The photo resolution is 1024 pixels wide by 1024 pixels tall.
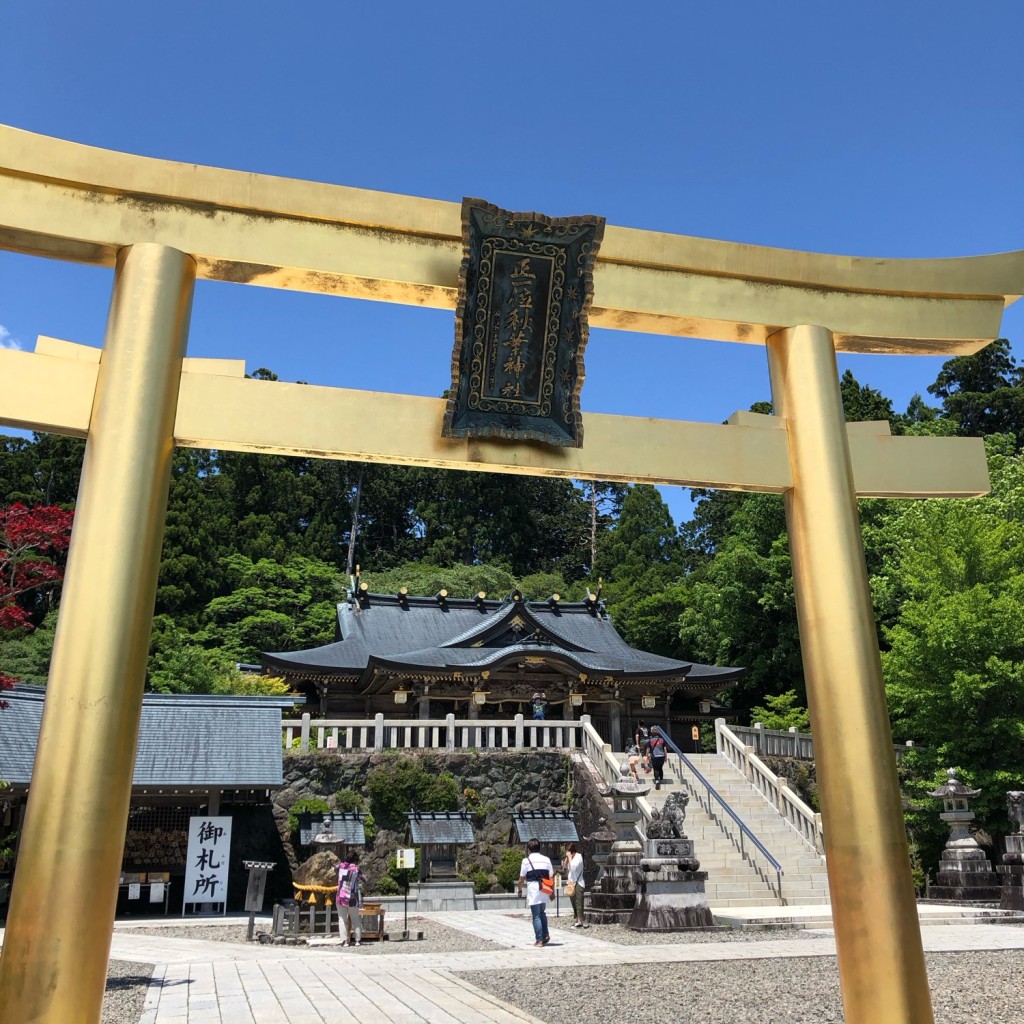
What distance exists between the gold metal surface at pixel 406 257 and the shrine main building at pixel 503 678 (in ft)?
58.6

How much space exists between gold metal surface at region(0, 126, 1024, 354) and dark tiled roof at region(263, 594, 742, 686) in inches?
703

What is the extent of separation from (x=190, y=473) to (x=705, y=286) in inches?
1690

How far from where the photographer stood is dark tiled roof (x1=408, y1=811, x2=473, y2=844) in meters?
17.2

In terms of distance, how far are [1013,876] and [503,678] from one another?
1235 centimetres

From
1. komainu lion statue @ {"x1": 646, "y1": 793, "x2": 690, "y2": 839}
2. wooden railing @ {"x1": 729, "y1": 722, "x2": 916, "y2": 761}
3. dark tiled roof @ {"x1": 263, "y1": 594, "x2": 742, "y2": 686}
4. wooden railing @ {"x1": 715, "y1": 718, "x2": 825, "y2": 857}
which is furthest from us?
dark tiled roof @ {"x1": 263, "y1": 594, "x2": 742, "y2": 686}

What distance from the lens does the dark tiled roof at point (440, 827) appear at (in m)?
17.2

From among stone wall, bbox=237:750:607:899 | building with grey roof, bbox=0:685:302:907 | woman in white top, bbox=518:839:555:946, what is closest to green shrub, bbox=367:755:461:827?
stone wall, bbox=237:750:607:899

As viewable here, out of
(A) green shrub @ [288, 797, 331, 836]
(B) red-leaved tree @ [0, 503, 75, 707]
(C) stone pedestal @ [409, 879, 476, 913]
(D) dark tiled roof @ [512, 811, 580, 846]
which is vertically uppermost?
(B) red-leaved tree @ [0, 503, 75, 707]

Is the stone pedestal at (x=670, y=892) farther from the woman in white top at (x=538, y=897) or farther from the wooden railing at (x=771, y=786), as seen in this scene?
the wooden railing at (x=771, y=786)

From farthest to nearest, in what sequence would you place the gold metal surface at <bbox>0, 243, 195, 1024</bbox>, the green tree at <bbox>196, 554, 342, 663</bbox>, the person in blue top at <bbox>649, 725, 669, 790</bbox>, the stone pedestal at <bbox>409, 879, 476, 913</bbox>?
the green tree at <bbox>196, 554, 342, 663</bbox> < the person in blue top at <bbox>649, 725, 669, 790</bbox> < the stone pedestal at <bbox>409, 879, 476, 913</bbox> < the gold metal surface at <bbox>0, 243, 195, 1024</bbox>

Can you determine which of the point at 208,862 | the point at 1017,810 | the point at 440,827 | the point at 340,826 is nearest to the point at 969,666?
the point at 1017,810

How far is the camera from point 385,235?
5.18 metres

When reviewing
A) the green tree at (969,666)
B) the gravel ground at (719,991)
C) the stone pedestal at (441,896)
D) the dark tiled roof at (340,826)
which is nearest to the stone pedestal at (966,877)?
the green tree at (969,666)

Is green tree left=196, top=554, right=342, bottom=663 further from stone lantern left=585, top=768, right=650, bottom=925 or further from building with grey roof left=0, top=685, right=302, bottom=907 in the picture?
stone lantern left=585, top=768, right=650, bottom=925
